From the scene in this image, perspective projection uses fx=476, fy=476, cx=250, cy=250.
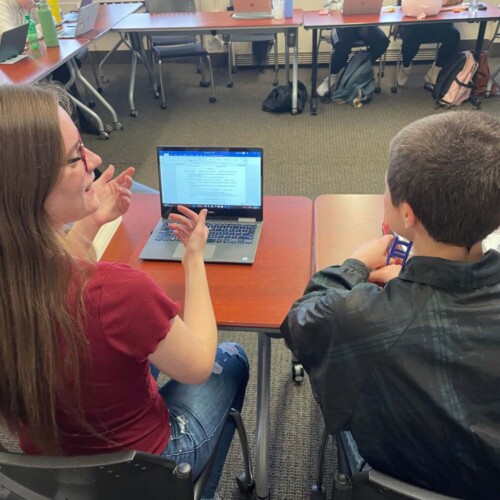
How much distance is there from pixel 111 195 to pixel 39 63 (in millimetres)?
2216

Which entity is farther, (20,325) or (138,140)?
(138,140)

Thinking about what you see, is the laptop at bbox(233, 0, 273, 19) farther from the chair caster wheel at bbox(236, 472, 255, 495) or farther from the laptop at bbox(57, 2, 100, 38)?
the chair caster wheel at bbox(236, 472, 255, 495)

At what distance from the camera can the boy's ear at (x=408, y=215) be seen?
81 centimetres

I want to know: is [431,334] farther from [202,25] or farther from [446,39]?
[446,39]

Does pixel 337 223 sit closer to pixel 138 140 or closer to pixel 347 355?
pixel 347 355

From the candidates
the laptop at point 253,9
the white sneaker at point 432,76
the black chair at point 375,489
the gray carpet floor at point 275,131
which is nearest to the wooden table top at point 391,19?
the laptop at point 253,9

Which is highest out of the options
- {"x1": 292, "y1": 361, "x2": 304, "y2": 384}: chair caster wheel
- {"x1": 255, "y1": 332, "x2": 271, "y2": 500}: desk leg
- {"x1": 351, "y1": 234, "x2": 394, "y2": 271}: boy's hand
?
{"x1": 351, "y1": 234, "x2": 394, "y2": 271}: boy's hand

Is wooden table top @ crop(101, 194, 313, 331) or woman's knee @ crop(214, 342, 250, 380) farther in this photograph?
woman's knee @ crop(214, 342, 250, 380)

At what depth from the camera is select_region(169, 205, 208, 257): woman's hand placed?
3.59ft

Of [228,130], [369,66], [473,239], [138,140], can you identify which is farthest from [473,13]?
[473,239]

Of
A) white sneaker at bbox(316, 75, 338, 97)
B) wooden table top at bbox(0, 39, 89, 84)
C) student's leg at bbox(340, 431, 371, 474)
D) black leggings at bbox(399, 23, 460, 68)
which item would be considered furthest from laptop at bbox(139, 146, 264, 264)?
black leggings at bbox(399, 23, 460, 68)

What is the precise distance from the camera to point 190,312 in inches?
38.5

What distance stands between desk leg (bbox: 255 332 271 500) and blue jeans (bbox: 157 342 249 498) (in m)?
0.14

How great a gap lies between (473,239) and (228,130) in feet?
10.7
